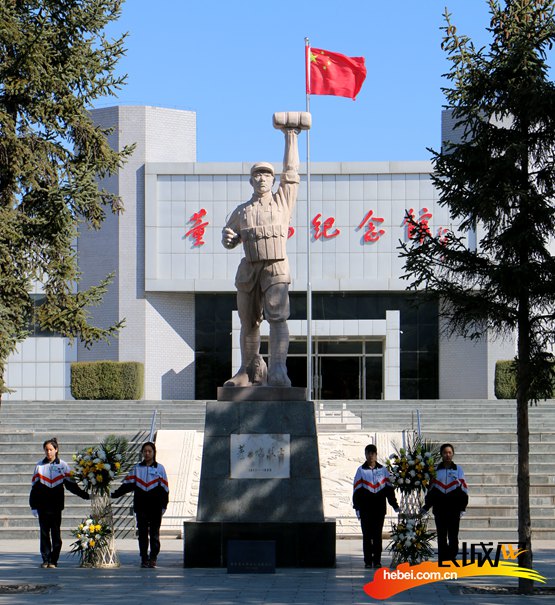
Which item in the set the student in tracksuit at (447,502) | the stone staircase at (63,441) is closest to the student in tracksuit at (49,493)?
the stone staircase at (63,441)

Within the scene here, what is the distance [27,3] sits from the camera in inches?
728

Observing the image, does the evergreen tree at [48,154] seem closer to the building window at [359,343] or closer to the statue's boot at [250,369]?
the statue's boot at [250,369]

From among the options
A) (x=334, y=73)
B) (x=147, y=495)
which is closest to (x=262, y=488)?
(x=147, y=495)

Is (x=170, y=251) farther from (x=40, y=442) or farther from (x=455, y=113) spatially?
(x=455, y=113)

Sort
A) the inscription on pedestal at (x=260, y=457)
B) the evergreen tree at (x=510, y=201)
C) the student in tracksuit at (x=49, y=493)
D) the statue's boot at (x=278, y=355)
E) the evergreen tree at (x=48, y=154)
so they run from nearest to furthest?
1. the evergreen tree at (x=510, y=201)
2. the inscription on pedestal at (x=260, y=457)
3. the statue's boot at (x=278, y=355)
4. the student in tracksuit at (x=49, y=493)
5. the evergreen tree at (x=48, y=154)

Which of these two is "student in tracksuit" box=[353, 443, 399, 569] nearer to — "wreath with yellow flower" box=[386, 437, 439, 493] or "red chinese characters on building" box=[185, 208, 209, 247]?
"wreath with yellow flower" box=[386, 437, 439, 493]

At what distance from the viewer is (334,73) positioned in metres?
33.9

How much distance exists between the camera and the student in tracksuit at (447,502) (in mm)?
13961

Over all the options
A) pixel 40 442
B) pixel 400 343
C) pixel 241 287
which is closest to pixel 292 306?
pixel 400 343

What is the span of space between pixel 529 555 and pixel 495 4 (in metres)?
6.03

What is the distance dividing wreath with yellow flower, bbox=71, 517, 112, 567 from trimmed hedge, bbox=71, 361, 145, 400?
25.1m

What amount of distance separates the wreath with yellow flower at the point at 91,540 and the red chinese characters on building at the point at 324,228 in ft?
89.6

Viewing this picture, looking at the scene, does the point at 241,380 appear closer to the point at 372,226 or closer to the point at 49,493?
the point at 49,493

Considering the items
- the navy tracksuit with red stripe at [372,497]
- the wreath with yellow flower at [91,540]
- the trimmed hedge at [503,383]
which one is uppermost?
the trimmed hedge at [503,383]
